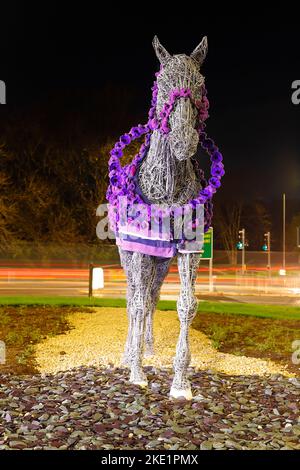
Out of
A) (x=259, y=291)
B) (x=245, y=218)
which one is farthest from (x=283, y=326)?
(x=245, y=218)

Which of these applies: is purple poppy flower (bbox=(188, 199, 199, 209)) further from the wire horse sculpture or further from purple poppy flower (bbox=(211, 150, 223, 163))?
purple poppy flower (bbox=(211, 150, 223, 163))

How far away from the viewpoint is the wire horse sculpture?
18.4ft

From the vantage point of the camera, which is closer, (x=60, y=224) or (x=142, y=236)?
(x=142, y=236)

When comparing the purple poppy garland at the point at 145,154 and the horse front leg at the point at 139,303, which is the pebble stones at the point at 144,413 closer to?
the horse front leg at the point at 139,303

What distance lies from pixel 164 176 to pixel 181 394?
2.06 metres

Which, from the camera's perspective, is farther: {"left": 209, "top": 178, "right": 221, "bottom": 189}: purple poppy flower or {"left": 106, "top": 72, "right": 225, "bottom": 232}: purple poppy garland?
{"left": 209, "top": 178, "right": 221, "bottom": 189}: purple poppy flower

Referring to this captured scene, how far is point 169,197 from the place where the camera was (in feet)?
19.5

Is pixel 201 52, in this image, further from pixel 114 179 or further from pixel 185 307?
pixel 185 307

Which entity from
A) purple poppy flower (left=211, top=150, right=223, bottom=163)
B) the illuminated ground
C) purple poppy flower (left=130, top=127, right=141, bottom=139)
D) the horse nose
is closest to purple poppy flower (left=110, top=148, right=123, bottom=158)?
purple poppy flower (left=130, top=127, right=141, bottom=139)

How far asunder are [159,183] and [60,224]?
14.5 m

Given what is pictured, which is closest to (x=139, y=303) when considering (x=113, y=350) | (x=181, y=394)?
(x=181, y=394)

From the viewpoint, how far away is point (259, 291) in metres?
20.6

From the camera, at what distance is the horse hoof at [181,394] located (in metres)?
5.73
